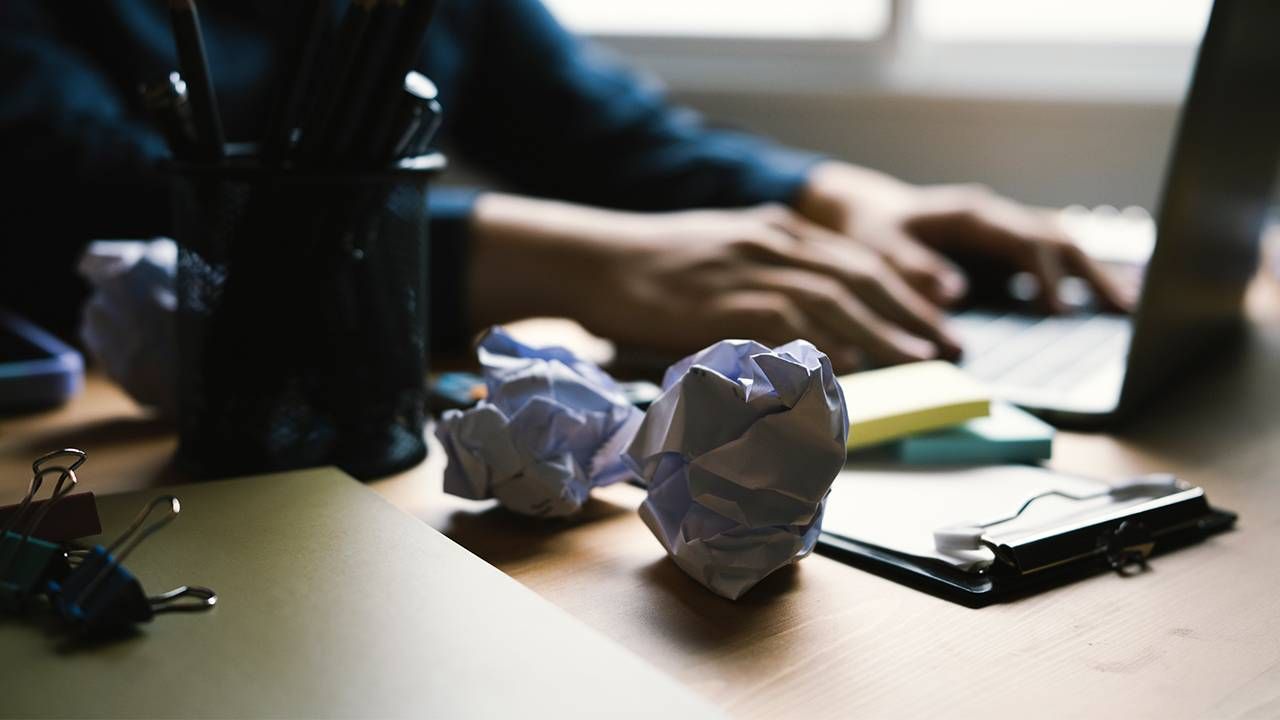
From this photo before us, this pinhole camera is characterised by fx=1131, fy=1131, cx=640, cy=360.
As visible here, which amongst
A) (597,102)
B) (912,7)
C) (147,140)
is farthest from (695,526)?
(912,7)

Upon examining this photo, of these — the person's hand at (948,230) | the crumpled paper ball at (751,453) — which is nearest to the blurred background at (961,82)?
the person's hand at (948,230)

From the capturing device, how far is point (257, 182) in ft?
1.39

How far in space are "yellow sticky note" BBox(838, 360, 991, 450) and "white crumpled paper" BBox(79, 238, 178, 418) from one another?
31cm

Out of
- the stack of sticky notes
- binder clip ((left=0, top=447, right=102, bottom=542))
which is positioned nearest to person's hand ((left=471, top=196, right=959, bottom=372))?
the stack of sticky notes

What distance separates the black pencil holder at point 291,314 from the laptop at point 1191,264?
0.31 meters

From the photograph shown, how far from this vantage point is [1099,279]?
856 millimetres

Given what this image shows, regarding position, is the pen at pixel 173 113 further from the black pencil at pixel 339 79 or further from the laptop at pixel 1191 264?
the laptop at pixel 1191 264

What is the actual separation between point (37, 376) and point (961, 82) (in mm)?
1007

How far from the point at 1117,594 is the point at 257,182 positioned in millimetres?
334

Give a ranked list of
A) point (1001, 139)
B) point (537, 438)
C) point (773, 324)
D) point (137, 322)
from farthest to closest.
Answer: point (1001, 139)
point (773, 324)
point (137, 322)
point (537, 438)


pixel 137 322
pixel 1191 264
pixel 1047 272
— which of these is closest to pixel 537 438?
pixel 137 322

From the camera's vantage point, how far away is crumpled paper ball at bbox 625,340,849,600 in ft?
1.14

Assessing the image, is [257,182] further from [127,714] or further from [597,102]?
[597,102]

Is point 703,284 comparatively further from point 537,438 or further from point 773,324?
point 537,438
